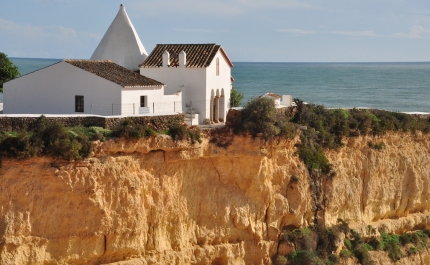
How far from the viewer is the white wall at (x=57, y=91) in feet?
103

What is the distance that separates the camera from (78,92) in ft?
104

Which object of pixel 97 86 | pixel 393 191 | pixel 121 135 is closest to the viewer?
pixel 121 135

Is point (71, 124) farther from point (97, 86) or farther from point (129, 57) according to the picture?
point (129, 57)

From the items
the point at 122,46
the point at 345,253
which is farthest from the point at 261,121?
the point at 122,46

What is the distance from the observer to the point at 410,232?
127 ft

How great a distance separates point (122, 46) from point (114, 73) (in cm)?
465

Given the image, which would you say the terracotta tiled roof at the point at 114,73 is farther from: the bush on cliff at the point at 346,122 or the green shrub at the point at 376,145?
the green shrub at the point at 376,145

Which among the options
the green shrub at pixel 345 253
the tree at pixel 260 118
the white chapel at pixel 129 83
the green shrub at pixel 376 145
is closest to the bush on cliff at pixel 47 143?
the white chapel at pixel 129 83

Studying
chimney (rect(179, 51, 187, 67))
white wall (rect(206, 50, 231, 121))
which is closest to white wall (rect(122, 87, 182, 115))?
chimney (rect(179, 51, 187, 67))

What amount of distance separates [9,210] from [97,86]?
6.63 metres

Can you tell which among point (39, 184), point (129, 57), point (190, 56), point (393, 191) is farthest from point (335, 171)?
point (39, 184)

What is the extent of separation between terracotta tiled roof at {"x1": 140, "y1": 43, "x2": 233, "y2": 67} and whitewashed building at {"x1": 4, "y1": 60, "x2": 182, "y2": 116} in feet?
10.6

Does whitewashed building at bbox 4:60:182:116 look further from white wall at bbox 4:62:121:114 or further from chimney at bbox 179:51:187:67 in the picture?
chimney at bbox 179:51:187:67

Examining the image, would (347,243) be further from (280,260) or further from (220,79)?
(220,79)
